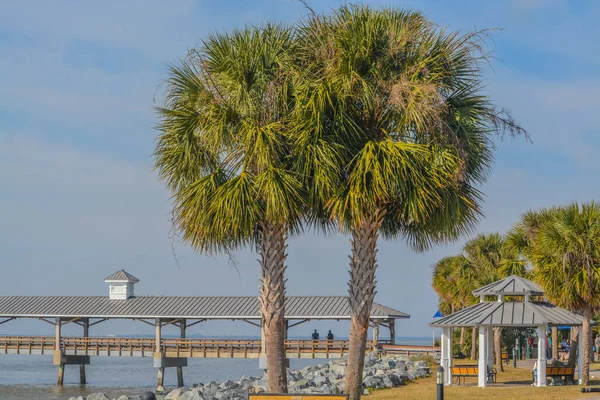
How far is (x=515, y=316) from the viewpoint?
26.0m

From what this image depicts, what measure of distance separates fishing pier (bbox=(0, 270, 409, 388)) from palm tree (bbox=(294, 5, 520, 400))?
24.8m

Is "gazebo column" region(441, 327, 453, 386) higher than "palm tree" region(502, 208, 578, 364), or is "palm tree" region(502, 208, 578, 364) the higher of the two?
"palm tree" region(502, 208, 578, 364)

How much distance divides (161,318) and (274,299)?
98.9ft

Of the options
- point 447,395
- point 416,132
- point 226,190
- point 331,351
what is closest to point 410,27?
point 416,132

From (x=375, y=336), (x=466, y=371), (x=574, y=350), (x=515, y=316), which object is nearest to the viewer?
(x=515, y=316)

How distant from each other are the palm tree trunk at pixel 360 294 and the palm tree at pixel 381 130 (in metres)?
0.02

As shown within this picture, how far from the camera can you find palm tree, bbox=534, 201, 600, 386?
2492 centimetres

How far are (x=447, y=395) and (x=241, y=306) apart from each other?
23.4 meters

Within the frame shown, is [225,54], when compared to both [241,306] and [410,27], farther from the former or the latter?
[241,306]

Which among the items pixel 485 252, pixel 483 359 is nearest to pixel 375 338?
pixel 485 252

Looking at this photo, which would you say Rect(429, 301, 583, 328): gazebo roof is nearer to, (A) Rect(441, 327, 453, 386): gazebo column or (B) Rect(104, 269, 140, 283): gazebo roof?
(A) Rect(441, 327, 453, 386): gazebo column

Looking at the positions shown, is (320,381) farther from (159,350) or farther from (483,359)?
(159,350)

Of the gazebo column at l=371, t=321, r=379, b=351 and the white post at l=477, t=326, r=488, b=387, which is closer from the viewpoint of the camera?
the white post at l=477, t=326, r=488, b=387

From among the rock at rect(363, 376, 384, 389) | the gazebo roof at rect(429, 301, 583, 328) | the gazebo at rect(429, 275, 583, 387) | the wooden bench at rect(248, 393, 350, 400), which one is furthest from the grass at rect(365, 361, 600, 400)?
the wooden bench at rect(248, 393, 350, 400)
